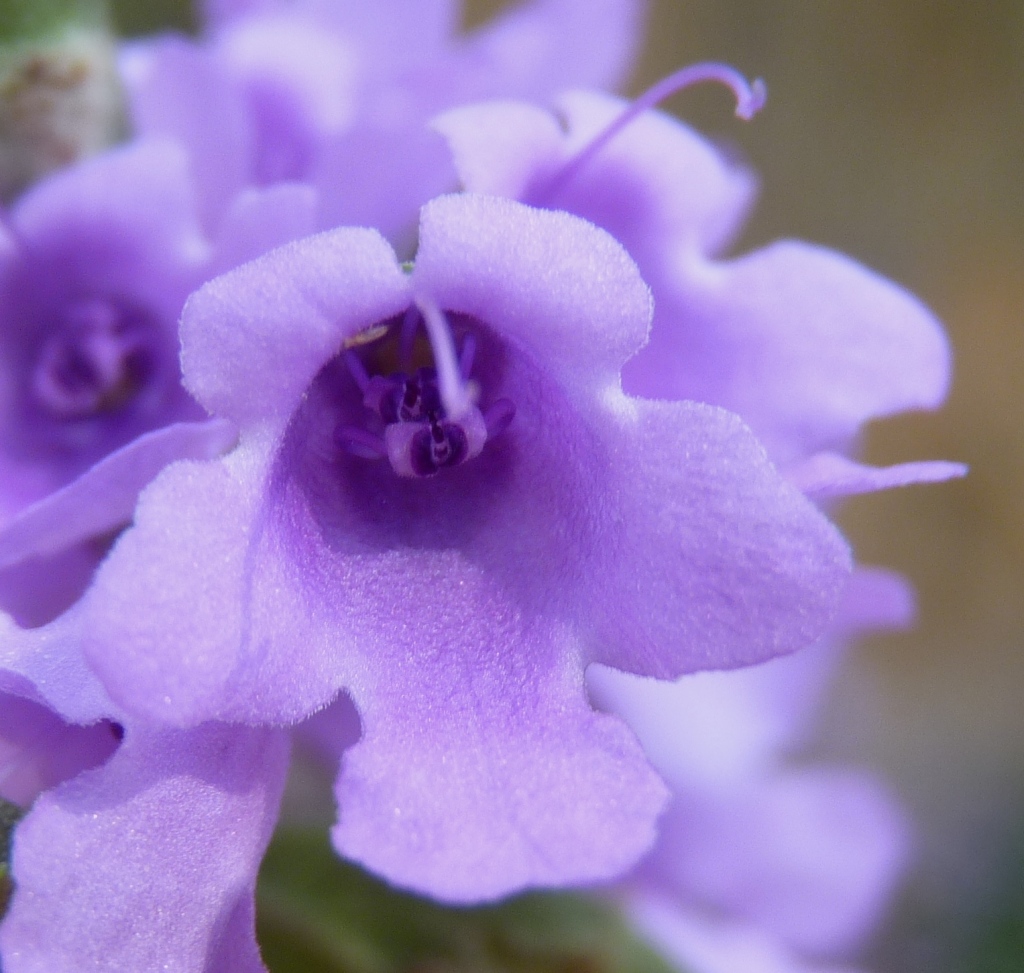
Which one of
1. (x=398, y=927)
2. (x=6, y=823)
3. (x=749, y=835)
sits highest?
(x=6, y=823)

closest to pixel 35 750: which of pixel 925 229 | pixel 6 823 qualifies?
pixel 6 823

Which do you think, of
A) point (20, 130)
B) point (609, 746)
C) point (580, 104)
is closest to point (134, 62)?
point (20, 130)

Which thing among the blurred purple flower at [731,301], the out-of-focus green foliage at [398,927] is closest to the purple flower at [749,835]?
the out-of-focus green foliage at [398,927]

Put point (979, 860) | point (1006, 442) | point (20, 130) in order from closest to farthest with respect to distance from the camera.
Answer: point (20, 130)
point (979, 860)
point (1006, 442)

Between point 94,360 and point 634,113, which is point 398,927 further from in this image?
point 634,113

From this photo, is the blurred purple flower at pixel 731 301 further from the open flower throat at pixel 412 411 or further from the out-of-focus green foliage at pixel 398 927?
the out-of-focus green foliage at pixel 398 927

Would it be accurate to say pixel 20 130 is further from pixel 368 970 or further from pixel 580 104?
pixel 368 970

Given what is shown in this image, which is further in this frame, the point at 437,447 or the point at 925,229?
the point at 925,229
